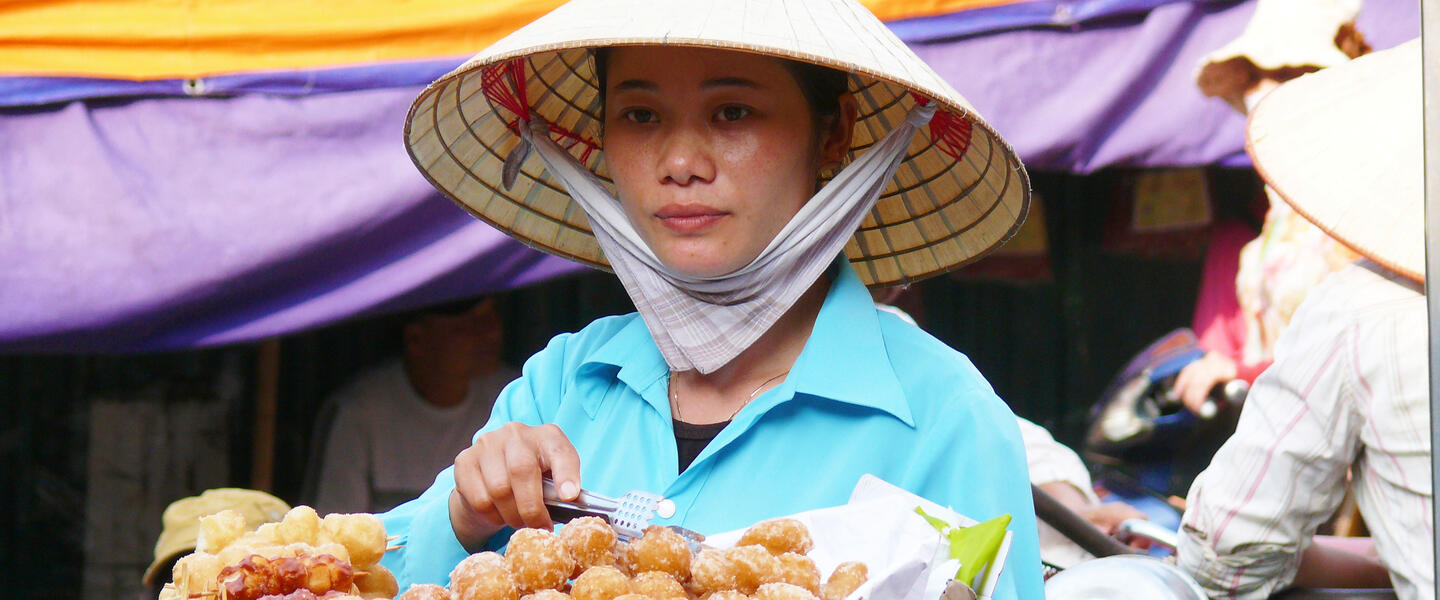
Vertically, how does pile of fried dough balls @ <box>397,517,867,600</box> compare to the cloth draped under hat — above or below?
below

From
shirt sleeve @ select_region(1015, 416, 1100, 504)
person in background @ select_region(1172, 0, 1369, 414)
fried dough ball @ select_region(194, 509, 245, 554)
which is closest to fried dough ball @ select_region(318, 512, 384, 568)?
fried dough ball @ select_region(194, 509, 245, 554)

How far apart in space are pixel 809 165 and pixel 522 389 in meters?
0.51

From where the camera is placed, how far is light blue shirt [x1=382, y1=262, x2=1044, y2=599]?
1412 millimetres

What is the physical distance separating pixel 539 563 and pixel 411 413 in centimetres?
367

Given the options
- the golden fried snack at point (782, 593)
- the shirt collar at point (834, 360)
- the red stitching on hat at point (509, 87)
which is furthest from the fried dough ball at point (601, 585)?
the red stitching on hat at point (509, 87)

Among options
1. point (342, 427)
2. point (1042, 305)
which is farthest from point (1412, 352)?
point (342, 427)

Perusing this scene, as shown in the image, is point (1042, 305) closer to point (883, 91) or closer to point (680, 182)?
point (883, 91)

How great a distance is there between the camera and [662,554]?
116 cm

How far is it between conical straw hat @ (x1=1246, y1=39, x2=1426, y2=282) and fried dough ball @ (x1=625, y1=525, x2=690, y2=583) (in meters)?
1.48

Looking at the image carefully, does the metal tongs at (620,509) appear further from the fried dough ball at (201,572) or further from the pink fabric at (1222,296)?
the pink fabric at (1222,296)

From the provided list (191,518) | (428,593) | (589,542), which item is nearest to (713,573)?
(589,542)

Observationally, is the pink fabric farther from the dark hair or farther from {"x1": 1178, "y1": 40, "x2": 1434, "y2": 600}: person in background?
the dark hair

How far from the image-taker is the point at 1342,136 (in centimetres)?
224

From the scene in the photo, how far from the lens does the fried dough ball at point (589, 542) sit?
120 cm
